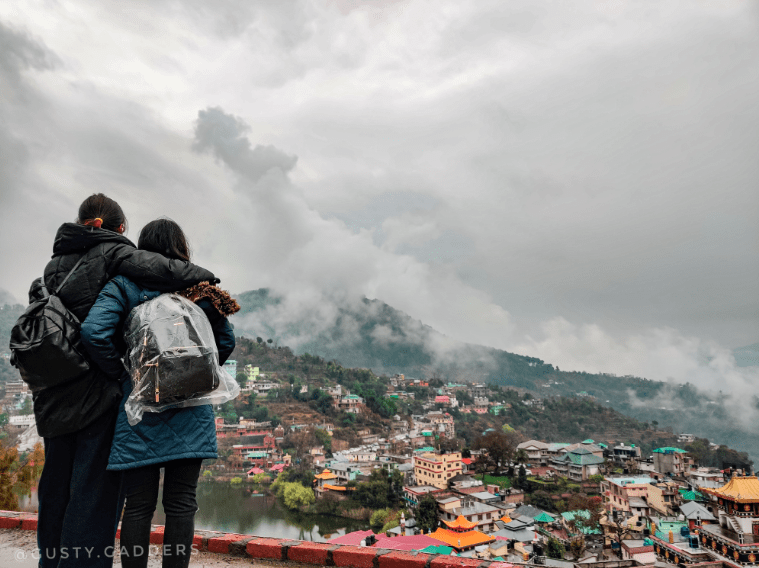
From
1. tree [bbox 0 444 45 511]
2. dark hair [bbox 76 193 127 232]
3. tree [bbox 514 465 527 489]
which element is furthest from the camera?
tree [bbox 514 465 527 489]

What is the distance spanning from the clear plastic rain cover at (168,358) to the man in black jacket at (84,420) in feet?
0.33

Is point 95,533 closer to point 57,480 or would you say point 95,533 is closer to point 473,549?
point 57,480

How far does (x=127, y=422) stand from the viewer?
1.18m

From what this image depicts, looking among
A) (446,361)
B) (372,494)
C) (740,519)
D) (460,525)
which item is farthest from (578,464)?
(446,361)

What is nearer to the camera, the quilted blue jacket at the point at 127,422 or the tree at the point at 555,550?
the quilted blue jacket at the point at 127,422

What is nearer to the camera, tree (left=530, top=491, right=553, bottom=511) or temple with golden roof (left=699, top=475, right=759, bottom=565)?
temple with golden roof (left=699, top=475, right=759, bottom=565)

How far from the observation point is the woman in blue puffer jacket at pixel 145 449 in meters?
1.16

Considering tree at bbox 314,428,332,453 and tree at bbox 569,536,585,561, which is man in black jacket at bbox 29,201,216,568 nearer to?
tree at bbox 569,536,585,561

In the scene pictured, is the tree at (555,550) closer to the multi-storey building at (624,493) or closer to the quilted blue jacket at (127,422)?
the multi-storey building at (624,493)

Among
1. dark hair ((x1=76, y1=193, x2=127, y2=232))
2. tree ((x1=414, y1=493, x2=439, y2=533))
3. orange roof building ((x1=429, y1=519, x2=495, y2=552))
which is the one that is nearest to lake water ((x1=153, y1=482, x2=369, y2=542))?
tree ((x1=414, y1=493, x2=439, y2=533))

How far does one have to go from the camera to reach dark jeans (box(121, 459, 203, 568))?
1.18m

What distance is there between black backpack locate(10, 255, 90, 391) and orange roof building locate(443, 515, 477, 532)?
Result: 18.0 meters

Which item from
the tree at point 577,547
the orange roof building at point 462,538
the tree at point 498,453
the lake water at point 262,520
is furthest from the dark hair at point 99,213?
the tree at point 498,453

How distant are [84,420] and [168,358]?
0.95ft
